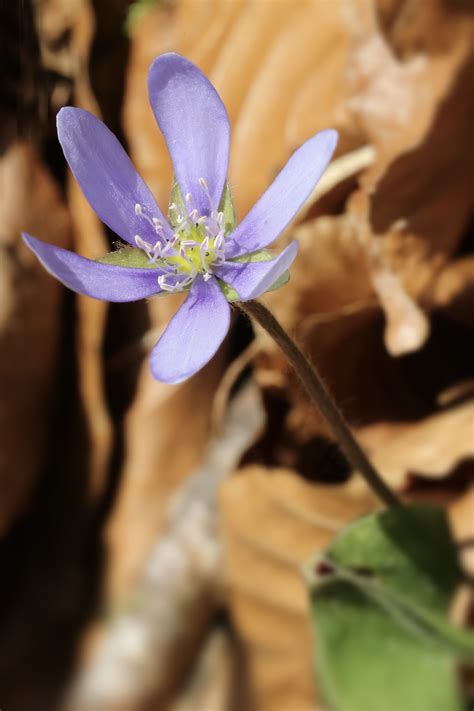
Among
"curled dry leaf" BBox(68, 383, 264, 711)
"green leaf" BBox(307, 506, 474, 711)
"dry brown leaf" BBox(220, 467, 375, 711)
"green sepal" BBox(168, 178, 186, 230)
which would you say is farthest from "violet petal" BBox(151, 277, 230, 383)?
"curled dry leaf" BBox(68, 383, 264, 711)

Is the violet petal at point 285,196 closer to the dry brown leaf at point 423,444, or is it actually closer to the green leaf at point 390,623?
the green leaf at point 390,623

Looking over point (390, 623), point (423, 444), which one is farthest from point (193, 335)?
point (423, 444)

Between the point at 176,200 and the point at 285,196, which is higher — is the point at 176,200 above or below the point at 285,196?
above

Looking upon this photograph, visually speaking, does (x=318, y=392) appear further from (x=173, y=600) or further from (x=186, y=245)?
(x=173, y=600)

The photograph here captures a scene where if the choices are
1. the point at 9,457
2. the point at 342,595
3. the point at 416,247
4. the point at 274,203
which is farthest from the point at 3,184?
the point at 342,595

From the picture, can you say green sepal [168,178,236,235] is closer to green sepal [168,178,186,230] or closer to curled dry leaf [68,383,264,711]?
green sepal [168,178,186,230]
